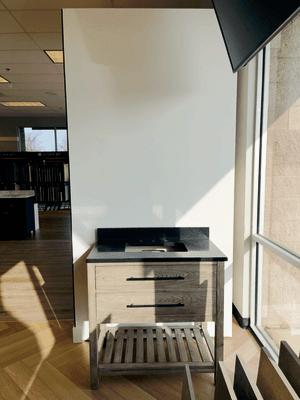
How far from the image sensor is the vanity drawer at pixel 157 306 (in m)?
1.90

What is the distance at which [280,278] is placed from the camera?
215cm

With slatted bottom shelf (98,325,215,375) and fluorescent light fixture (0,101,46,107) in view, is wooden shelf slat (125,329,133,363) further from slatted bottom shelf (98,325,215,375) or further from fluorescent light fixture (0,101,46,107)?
fluorescent light fixture (0,101,46,107)

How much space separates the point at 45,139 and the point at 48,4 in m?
8.22

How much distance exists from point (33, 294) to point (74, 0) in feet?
10.7

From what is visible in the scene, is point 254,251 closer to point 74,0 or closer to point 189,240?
point 189,240

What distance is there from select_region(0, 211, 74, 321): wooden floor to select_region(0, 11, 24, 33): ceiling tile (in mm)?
3219

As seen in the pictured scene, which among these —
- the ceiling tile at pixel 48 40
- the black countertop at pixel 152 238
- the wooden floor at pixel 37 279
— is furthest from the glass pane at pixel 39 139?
the black countertop at pixel 152 238

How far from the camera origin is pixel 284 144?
2125 millimetres

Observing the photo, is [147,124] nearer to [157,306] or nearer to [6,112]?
[157,306]

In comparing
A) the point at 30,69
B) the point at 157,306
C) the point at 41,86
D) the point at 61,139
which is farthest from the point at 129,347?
the point at 61,139

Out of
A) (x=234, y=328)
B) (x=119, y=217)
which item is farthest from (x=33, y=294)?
(x=234, y=328)

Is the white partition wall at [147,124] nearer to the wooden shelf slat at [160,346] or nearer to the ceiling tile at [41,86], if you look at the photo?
the wooden shelf slat at [160,346]

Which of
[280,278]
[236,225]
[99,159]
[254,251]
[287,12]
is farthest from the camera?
[236,225]

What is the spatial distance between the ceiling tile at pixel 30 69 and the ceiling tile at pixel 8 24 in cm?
143
